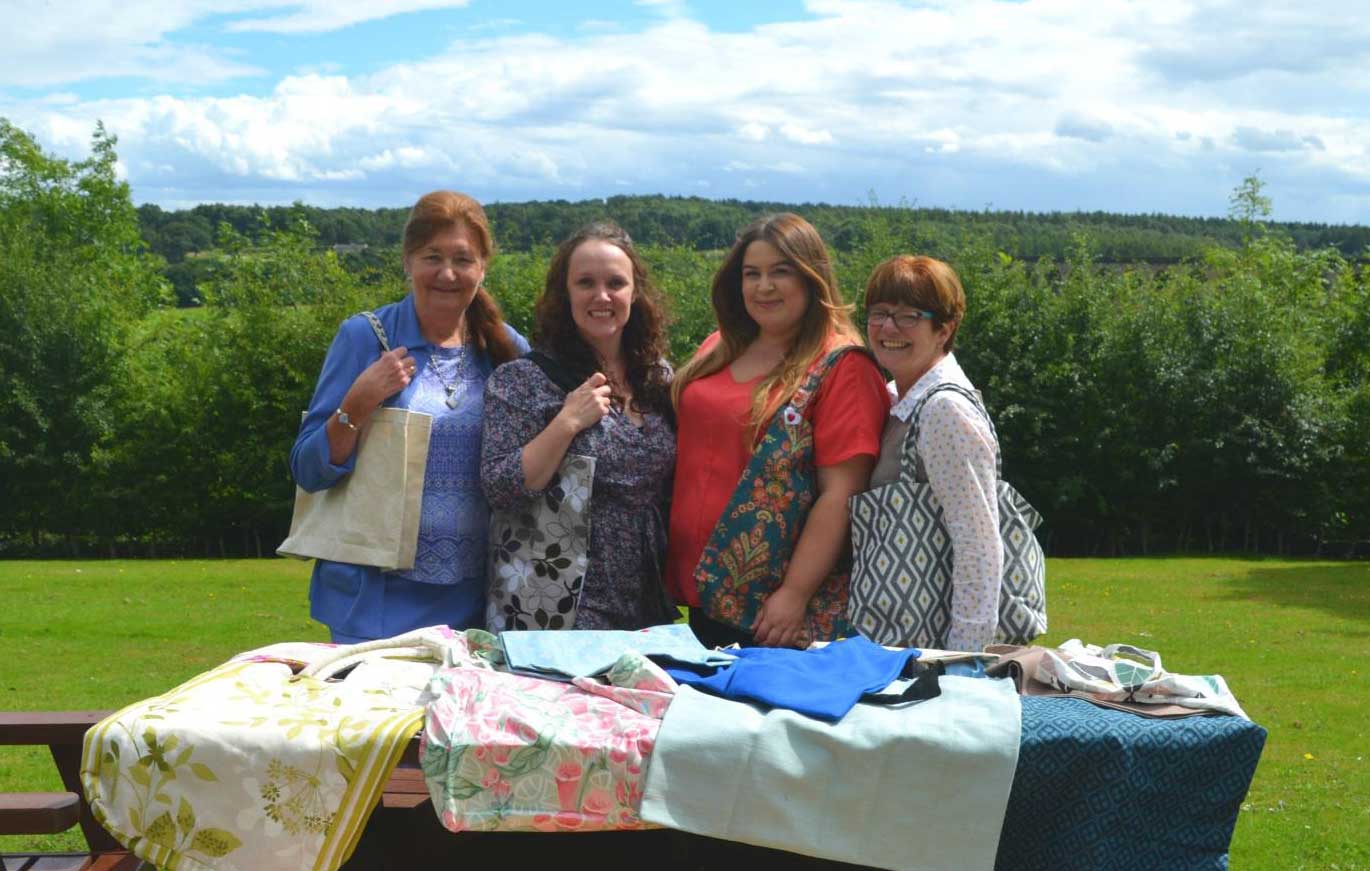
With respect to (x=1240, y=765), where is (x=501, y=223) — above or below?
above

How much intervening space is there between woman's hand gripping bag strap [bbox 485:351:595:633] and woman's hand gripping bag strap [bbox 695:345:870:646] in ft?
1.19

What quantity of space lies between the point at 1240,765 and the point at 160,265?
49.6m

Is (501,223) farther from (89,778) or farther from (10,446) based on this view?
(89,778)

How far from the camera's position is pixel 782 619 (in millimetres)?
3785

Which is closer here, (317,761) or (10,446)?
(317,761)

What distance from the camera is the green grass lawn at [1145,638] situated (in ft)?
23.3

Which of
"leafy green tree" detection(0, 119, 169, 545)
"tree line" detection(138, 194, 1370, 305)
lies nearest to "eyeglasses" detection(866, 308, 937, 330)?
"tree line" detection(138, 194, 1370, 305)

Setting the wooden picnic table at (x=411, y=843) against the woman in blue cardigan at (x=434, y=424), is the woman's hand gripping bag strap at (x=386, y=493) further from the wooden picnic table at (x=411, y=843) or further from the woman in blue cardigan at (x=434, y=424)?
the wooden picnic table at (x=411, y=843)

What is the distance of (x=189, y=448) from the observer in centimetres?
2725

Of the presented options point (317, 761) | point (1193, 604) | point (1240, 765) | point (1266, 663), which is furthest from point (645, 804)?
point (1193, 604)

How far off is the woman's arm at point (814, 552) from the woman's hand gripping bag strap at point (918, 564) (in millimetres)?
74

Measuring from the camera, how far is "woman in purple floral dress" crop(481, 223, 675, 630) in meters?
3.81

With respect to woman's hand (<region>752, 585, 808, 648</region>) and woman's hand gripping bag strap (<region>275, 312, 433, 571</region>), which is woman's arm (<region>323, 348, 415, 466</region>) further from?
woman's hand (<region>752, 585, 808, 648</region>)

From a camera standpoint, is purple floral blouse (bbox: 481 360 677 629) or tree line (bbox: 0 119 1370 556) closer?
purple floral blouse (bbox: 481 360 677 629)
